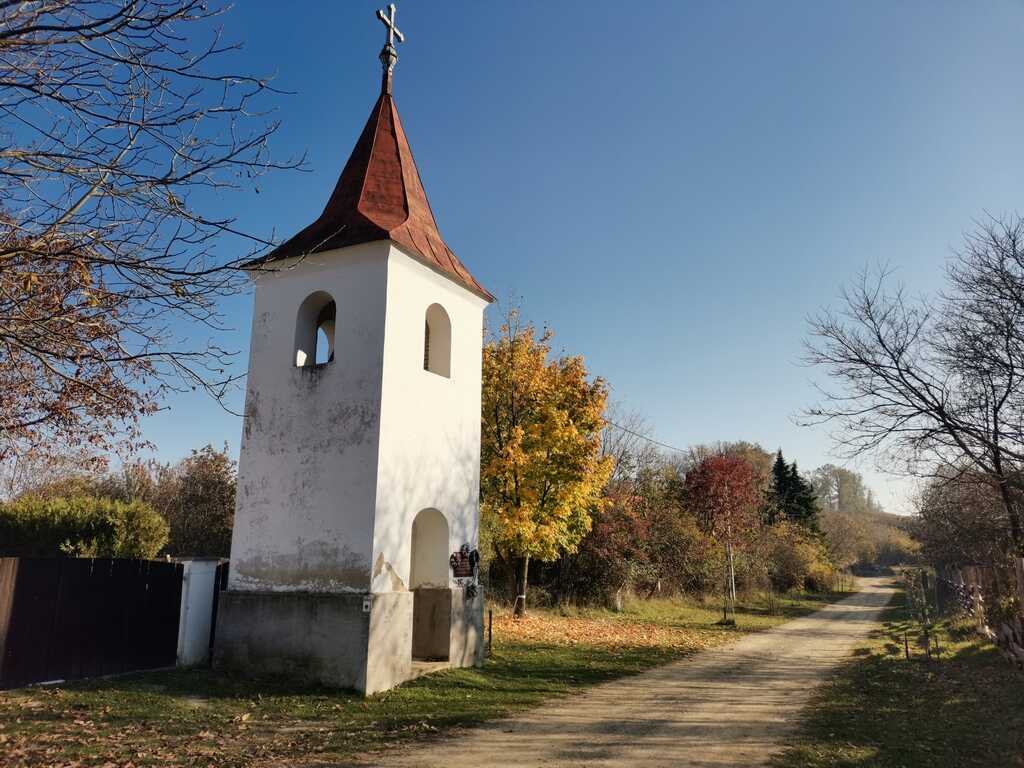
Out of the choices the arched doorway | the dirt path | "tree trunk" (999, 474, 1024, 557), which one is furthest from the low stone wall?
"tree trunk" (999, 474, 1024, 557)

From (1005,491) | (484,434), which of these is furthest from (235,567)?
(1005,491)

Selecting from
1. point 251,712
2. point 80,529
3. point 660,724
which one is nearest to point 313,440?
point 251,712

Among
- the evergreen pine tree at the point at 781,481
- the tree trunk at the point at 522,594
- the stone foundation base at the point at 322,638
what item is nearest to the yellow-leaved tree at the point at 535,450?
the tree trunk at the point at 522,594

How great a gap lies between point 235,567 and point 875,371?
40.5 ft

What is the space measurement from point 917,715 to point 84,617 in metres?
12.6

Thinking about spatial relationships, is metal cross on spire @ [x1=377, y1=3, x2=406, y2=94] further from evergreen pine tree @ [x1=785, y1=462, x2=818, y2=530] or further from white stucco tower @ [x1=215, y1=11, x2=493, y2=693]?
evergreen pine tree @ [x1=785, y1=462, x2=818, y2=530]

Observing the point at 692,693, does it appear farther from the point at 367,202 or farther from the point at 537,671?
the point at 367,202

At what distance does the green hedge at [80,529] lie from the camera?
17.9 metres

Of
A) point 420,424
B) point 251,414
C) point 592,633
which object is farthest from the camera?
point 592,633

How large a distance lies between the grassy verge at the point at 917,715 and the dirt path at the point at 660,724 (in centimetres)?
47

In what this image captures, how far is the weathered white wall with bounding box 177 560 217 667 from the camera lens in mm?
12258

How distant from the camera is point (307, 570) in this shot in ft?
36.7

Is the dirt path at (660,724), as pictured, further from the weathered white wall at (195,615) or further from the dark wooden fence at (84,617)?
the dark wooden fence at (84,617)

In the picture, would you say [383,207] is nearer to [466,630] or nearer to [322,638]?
[322,638]
